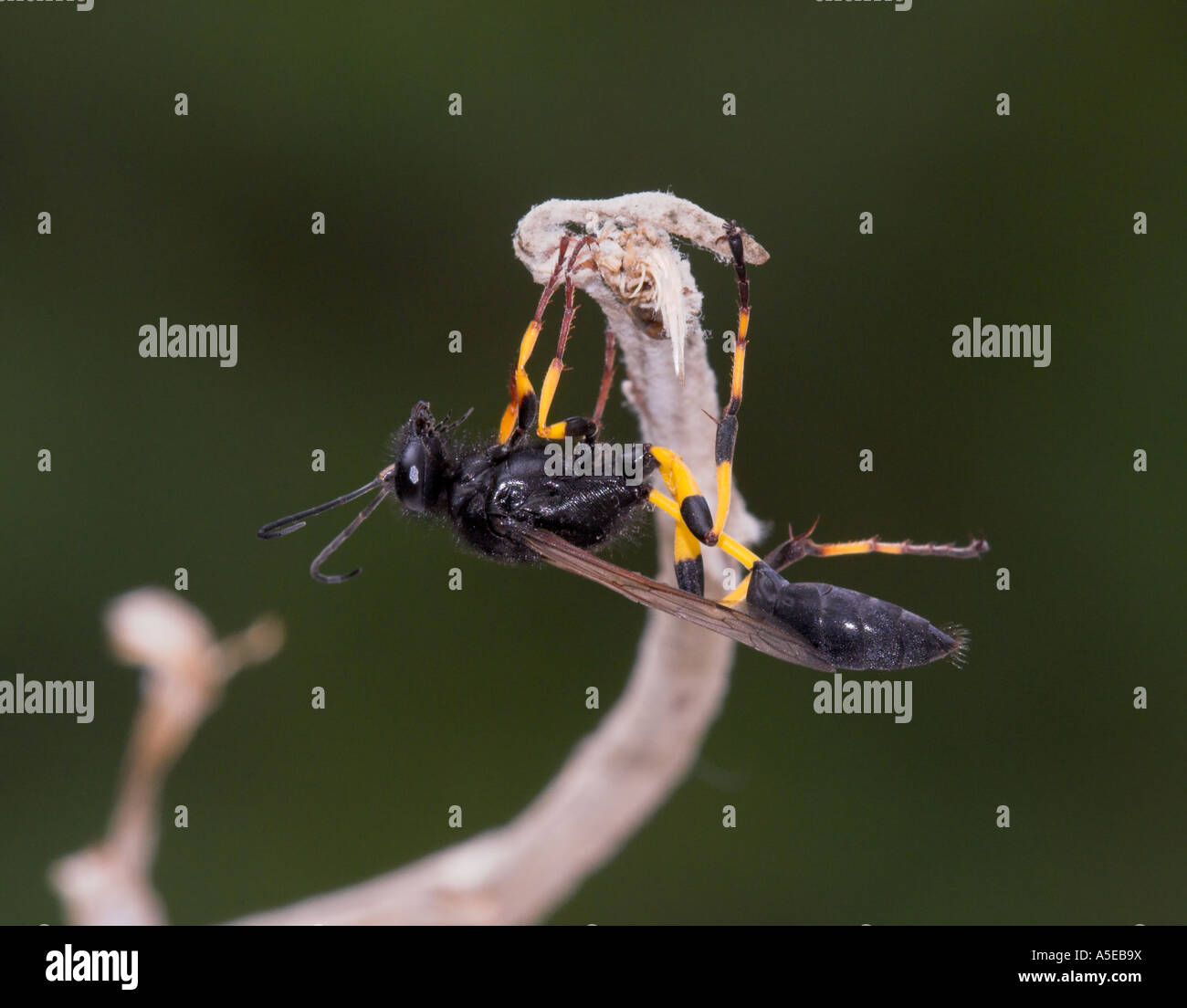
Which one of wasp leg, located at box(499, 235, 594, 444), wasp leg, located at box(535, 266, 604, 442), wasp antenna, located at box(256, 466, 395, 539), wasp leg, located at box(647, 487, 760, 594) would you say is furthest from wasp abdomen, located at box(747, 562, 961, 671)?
wasp antenna, located at box(256, 466, 395, 539)

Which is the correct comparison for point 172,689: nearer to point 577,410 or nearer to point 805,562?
point 577,410

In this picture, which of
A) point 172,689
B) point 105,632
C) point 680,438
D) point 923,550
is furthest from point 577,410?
point 105,632

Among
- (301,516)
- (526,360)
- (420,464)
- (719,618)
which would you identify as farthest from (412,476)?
(719,618)

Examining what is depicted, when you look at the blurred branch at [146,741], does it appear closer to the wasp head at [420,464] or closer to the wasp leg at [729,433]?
the wasp head at [420,464]

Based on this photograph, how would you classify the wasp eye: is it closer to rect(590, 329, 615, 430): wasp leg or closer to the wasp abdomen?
rect(590, 329, 615, 430): wasp leg

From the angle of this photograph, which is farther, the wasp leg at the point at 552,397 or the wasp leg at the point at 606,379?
the wasp leg at the point at 606,379

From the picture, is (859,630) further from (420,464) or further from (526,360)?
(420,464)

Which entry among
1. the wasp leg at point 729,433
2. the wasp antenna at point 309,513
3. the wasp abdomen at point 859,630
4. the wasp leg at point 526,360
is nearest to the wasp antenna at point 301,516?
the wasp antenna at point 309,513
